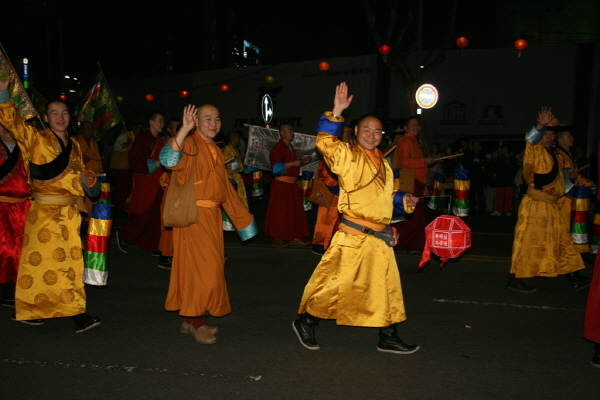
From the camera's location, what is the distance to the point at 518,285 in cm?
612

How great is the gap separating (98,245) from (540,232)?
426cm

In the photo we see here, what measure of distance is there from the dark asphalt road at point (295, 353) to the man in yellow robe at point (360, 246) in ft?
1.01

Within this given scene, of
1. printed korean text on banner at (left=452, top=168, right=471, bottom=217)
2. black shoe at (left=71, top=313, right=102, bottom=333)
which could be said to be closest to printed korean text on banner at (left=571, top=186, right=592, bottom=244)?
printed korean text on banner at (left=452, top=168, right=471, bottom=217)

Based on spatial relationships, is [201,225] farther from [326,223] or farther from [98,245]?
[326,223]

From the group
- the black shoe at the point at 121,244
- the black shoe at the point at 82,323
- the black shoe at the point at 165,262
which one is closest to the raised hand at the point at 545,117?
the black shoe at the point at 82,323

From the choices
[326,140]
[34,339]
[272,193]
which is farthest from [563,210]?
[34,339]

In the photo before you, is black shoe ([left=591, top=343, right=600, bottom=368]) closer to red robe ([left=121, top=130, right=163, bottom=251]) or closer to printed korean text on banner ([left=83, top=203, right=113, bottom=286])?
printed korean text on banner ([left=83, top=203, right=113, bottom=286])

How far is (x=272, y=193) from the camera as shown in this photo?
8.84 m

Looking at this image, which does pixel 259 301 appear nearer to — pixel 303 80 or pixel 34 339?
pixel 34 339

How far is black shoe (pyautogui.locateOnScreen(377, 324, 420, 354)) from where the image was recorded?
4.14 metres

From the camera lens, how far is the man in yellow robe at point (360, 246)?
4.02m

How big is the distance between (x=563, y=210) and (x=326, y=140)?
4588 millimetres

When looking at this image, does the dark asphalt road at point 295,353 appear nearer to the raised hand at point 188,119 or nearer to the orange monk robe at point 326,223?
the raised hand at point 188,119

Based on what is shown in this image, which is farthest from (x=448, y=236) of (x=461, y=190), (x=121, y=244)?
(x=121, y=244)
